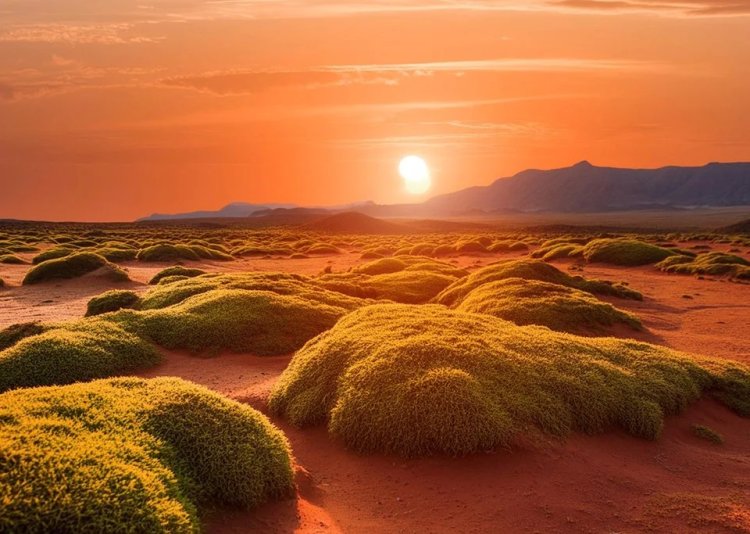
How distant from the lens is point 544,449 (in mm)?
9227

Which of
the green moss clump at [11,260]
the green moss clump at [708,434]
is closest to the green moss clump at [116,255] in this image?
the green moss clump at [11,260]

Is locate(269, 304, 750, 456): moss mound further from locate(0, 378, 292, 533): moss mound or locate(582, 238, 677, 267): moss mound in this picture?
locate(582, 238, 677, 267): moss mound

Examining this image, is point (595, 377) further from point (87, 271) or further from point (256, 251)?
point (256, 251)

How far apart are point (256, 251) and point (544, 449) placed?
2119 inches

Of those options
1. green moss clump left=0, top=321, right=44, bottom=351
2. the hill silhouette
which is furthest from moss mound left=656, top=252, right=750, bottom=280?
the hill silhouette

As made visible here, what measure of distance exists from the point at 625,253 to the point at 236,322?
A: 3719 centimetres

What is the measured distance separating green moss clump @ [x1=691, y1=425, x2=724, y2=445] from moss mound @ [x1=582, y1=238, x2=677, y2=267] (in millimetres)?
36505

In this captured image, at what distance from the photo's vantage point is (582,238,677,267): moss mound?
45500 mm

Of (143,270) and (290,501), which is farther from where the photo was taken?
(143,270)

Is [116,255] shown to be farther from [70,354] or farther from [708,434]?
[708,434]

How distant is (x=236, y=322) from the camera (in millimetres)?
17375

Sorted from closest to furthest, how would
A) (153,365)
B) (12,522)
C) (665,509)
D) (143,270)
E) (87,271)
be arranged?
(12,522) < (665,509) < (153,365) < (87,271) < (143,270)

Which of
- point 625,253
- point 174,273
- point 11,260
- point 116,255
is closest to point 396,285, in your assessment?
point 174,273

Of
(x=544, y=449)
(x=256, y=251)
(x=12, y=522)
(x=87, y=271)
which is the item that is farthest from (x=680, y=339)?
(x=256, y=251)
